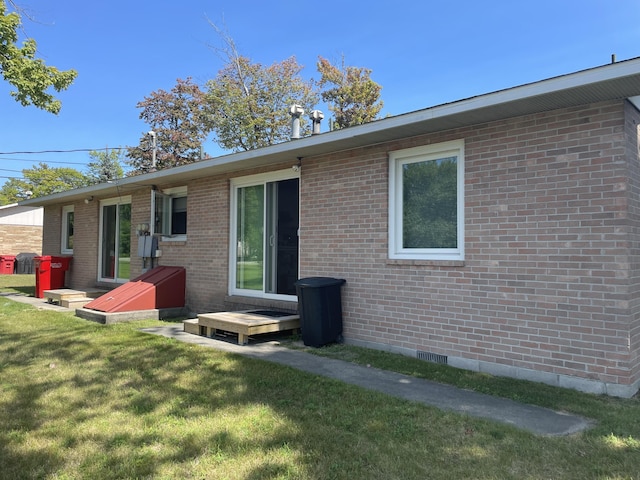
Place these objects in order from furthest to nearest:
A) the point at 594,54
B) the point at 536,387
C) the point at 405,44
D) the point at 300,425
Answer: the point at 405,44 < the point at 594,54 < the point at 536,387 < the point at 300,425

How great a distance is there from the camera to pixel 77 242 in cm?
1333

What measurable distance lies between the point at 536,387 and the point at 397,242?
240cm

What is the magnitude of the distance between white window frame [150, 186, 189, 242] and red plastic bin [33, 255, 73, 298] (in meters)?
4.38

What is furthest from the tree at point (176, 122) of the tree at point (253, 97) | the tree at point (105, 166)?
the tree at point (105, 166)

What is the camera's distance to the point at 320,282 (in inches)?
247

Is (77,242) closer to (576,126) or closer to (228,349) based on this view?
(228,349)

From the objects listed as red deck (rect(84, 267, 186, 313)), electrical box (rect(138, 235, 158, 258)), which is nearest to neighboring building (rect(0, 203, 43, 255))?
electrical box (rect(138, 235, 158, 258))

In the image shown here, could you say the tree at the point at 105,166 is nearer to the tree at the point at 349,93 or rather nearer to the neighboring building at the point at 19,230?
the neighboring building at the point at 19,230

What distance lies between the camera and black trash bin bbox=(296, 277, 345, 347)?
241 inches

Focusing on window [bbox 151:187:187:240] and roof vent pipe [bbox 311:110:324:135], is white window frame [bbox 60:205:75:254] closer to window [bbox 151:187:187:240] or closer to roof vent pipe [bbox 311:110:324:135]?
window [bbox 151:187:187:240]

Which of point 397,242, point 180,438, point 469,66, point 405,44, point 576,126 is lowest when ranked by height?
point 180,438

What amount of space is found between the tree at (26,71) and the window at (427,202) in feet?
25.9

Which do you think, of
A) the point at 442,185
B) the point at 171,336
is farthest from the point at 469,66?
the point at 171,336

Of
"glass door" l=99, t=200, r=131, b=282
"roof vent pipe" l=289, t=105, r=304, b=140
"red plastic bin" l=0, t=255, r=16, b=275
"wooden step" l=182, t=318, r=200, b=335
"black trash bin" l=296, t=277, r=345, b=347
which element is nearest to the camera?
"black trash bin" l=296, t=277, r=345, b=347
